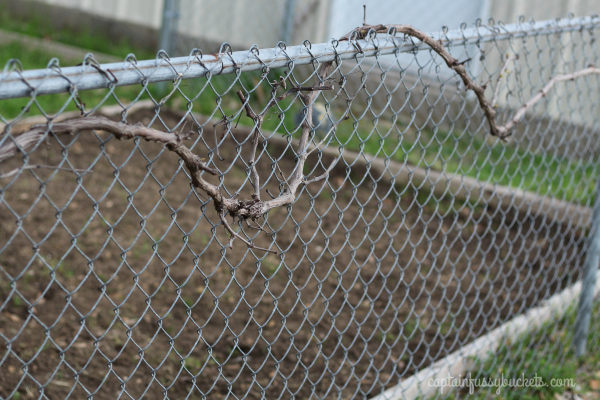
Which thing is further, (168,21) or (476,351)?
(168,21)

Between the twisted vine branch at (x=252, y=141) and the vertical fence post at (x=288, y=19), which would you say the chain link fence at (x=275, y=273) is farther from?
the vertical fence post at (x=288, y=19)

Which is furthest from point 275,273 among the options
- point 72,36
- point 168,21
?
point 72,36

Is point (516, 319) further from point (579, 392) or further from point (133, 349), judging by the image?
point (133, 349)

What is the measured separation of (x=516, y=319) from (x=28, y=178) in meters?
3.64

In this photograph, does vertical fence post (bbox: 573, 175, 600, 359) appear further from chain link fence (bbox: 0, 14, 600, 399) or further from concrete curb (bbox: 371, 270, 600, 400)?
concrete curb (bbox: 371, 270, 600, 400)

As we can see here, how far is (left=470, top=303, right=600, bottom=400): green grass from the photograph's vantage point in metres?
2.97

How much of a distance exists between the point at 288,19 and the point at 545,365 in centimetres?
483

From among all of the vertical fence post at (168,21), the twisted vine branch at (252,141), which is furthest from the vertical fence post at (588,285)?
the vertical fence post at (168,21)

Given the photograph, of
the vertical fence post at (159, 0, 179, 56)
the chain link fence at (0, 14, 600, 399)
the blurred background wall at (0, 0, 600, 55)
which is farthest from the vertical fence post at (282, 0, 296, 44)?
the chain link fence at (0, 14, 600, 399)

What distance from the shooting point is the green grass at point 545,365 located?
117 inches

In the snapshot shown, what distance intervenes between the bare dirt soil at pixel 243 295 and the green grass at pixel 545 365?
199 millimetres

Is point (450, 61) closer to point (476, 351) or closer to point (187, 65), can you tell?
point (187, 65)

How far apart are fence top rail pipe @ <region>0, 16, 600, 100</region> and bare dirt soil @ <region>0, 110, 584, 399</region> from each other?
42cm

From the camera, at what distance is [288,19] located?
6762mm
